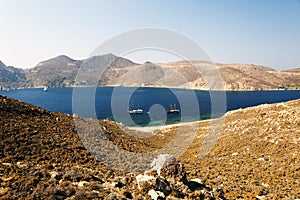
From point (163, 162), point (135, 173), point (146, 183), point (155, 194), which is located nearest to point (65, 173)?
point (146, 183)

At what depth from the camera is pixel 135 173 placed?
1597 centimetres

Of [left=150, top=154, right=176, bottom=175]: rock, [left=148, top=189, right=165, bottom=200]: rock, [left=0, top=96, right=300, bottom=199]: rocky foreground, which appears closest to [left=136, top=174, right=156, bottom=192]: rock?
[left=0, top=96, right=300, bottom=199]: rocky foreground

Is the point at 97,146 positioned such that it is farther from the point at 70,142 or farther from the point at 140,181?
the point at 140,181

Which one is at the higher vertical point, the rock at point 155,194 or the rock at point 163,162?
the rock at point 163,162

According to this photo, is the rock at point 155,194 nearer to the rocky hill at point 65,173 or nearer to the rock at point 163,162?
the rocky hill at point 65,173

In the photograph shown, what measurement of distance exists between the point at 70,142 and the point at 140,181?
1240 centimetres

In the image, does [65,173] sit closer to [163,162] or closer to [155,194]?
[155,194]

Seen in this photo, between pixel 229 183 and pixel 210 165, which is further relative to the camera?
pixel 210 165

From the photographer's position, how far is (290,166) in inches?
774

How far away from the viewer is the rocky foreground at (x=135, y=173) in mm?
11396

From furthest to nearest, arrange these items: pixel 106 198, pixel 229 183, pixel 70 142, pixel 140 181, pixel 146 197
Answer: pixel 70 142 < pixel 229 183 < pixel 140 181 < pixel 146 197 < pixel 106 198

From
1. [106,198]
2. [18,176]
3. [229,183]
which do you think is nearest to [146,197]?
[106,198]

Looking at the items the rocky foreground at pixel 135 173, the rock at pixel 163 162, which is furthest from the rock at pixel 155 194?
the rock at pixel 163 162

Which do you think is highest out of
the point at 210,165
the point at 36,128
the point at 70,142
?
the point at 36,128
